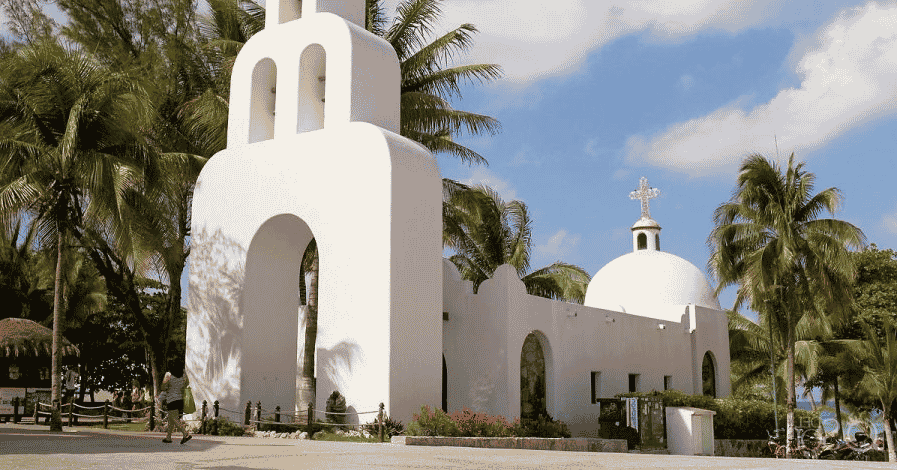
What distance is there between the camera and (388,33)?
22562 mm

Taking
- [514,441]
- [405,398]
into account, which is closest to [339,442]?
[405,398]

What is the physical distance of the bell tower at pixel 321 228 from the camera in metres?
16.4

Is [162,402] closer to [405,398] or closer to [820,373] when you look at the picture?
[405,398]

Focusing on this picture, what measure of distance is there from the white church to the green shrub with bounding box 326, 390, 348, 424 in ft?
0.61

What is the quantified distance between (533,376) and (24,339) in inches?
515

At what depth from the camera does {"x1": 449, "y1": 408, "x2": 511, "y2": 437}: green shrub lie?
51.0ft

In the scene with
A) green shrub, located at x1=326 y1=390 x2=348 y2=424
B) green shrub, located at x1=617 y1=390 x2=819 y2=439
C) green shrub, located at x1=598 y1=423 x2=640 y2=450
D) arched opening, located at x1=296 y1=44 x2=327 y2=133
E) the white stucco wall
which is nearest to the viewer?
green shrub, located at x1=326 y1=390 x2=348 y2=424

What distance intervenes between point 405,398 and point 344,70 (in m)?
6.71

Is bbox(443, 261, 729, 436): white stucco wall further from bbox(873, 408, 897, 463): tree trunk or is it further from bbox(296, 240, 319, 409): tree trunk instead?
bbox(873, 408, 897, 463): tree trunk

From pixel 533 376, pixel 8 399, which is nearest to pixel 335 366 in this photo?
pixel 533 376

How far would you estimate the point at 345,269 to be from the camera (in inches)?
659

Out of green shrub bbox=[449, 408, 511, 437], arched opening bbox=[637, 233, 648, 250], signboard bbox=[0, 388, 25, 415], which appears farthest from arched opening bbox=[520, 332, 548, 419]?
signboard bbox=[0, 388, 25, 415]

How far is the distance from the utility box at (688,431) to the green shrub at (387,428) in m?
7.57

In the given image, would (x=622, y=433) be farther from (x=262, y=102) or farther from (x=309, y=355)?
(x=262, y=102)
